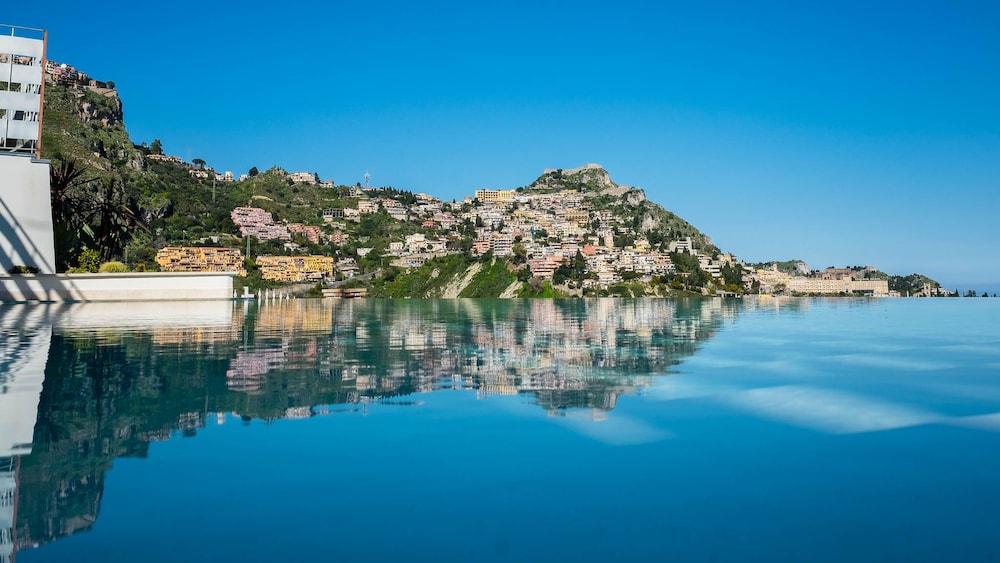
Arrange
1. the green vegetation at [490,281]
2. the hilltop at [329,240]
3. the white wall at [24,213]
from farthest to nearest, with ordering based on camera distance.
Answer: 1. the green vegetation at [490,281]
2. the hilltop at [329,240]
3. the white wall at [24,213]

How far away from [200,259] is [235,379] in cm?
10810

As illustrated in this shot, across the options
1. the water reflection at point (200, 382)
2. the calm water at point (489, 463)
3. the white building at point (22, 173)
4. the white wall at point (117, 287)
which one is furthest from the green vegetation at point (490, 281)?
the calm water at point (489, 463)

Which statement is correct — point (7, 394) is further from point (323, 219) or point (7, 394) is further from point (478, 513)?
point (323, 219)

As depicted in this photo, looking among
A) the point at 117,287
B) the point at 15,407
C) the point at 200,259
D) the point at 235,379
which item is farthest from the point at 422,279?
the point at 15,407

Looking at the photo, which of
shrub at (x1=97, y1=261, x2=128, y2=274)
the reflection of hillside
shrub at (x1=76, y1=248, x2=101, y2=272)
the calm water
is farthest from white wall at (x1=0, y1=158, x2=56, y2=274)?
the calm water

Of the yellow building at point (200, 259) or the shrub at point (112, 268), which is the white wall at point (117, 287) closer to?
the shrub at point (112, 268)

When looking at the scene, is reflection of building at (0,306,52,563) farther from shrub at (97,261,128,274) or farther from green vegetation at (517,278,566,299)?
green vegetation at (517,278,566,299)

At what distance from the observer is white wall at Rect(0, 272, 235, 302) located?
4034 centimetres

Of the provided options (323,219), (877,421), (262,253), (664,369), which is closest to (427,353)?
(664,369)

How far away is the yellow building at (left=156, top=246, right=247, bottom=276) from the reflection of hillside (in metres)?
85.8

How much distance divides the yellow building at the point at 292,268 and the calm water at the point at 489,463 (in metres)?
111

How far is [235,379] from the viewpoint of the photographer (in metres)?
10.8

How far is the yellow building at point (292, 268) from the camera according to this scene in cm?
12000

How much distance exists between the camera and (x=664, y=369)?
1304 centimetres
